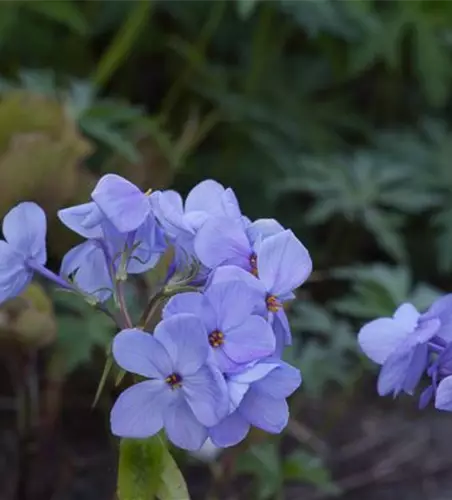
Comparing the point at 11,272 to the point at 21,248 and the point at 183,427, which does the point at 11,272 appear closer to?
the point at 21,248

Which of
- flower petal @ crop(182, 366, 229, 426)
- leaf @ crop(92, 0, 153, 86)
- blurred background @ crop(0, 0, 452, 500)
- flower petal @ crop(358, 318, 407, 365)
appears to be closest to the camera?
flower petal @ crop(182, 366, 229, 426)

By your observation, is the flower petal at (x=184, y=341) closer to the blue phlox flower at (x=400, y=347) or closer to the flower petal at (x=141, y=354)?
the flower petal at (x=141, y=354)

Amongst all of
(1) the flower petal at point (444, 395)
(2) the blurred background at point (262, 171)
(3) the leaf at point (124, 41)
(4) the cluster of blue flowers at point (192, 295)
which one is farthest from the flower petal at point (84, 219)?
(3) the leaf at point (124, 41)

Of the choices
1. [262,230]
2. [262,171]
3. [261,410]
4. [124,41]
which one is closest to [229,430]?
[261,410]

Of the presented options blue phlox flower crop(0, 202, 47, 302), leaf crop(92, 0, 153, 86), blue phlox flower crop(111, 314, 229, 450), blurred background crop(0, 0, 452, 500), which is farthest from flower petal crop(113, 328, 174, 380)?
leaf crop(92, 0, 153, 86)

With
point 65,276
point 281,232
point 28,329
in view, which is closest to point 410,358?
point 281,232

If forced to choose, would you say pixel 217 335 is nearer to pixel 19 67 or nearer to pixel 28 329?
pixel 28 329

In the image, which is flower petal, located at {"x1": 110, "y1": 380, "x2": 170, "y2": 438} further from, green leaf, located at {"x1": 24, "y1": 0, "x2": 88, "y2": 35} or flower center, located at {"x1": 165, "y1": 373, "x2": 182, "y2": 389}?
green leaf, located at {"x1": 24, "y1": 0, "x2": 88, "y2": 35}

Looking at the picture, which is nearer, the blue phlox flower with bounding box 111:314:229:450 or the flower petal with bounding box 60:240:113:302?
the blue phlox flower with bounding box 111:314:229:450
